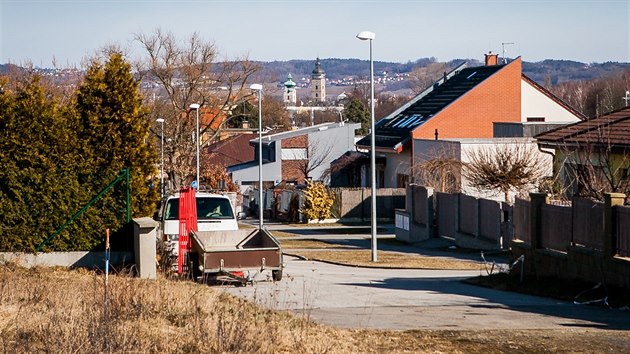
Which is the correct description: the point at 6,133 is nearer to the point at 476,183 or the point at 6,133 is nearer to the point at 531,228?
the point at 531,228

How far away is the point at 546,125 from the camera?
51.6 m

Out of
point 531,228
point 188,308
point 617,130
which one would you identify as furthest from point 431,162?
point 188,308

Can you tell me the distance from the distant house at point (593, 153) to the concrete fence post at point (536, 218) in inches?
94.4

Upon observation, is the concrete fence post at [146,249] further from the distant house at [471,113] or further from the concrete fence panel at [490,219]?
the distant house at [471,113]

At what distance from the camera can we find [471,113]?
58.2 metres

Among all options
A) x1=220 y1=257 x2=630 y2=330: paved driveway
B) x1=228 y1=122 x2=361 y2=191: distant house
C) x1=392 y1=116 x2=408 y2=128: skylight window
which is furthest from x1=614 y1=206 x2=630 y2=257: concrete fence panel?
x1=228 y1=122 x2=361 y2=191: distant house

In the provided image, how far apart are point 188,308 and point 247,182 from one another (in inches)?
2564

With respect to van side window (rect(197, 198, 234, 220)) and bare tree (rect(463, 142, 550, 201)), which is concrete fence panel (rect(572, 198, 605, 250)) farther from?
bare tree (rect(463, 142, 550, 201))

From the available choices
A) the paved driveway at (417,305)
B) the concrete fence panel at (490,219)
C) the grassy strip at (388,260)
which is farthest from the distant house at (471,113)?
the paved driveway at (417,305)

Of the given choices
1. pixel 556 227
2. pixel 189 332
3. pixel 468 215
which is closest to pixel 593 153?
pixel 468 215

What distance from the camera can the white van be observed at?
26984 millimetres

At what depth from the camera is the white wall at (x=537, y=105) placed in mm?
59719

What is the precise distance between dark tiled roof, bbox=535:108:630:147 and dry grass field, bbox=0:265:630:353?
1657 centimetres

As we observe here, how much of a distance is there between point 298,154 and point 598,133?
47.1 metres
